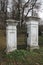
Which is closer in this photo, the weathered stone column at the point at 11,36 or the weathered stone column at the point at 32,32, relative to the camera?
the weathered stone column at the point at 11,36

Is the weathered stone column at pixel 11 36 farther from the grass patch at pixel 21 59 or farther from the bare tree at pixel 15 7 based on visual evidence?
the bare tree at pixel 15 7

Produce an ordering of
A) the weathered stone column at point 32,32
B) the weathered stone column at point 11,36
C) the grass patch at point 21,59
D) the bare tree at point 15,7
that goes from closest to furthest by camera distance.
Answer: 1. the grass patch at point 21,59
2. the weathered stone column at point 11,36
3. the weathered stone column at point 32,32
4. the bare tree at point 15,7

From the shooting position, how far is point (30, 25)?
984 cm

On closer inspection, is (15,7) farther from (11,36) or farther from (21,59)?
(21,59)

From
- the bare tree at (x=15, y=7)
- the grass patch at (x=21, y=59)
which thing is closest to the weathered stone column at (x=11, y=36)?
the grass patch at (x=21, y=59)

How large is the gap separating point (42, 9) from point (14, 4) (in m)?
3.62

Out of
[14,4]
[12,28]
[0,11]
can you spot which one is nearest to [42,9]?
[14,4]

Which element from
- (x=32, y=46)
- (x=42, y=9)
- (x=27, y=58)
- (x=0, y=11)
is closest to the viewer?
(x=27, y=58)

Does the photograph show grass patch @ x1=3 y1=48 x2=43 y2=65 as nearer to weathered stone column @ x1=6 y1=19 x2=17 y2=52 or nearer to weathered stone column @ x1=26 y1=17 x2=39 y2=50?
weathered stone column @ x1=6 y1=19 x2=17 y2=52

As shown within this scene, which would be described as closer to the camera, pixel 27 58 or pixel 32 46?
pixel 27 58

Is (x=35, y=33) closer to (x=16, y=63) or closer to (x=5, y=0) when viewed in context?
(x=16, y=63)

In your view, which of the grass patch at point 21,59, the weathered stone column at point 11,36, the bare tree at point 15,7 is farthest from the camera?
the bare tree at point 15,7

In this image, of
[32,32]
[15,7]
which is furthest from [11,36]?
[15,7]

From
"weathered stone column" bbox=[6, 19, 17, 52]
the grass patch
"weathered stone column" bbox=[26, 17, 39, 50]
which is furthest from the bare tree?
the grass patch
